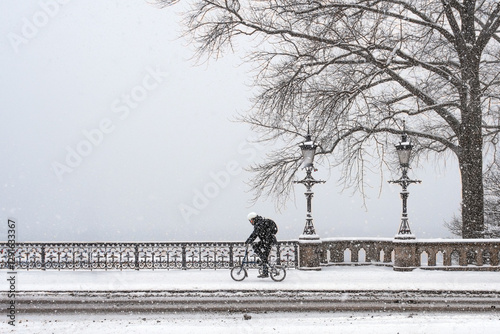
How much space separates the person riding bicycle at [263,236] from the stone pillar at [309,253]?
1.85 metres

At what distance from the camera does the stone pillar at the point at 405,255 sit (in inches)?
672

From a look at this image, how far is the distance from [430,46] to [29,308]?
16.7m

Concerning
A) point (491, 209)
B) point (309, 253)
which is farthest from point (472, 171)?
point (491, 209)

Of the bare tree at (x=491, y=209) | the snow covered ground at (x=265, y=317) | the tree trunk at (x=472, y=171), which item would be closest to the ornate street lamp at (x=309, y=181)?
the snow covered ground at (x=265, y=317)

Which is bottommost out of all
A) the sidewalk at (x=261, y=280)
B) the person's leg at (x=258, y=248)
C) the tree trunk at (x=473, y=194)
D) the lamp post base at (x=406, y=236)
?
the sidewalk at (x=261, y=280)

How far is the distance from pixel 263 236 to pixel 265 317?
5099mm

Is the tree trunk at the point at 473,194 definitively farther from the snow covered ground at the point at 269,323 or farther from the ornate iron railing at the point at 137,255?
the snow covered ground at the point at 269,323

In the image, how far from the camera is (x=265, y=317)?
10188 mm

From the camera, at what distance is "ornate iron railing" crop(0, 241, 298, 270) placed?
58.0 ft

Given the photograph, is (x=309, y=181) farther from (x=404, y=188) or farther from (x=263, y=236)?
(x=404, y=188)

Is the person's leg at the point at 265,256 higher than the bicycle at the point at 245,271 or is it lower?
higher

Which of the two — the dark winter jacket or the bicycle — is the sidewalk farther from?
the dark winter jacket

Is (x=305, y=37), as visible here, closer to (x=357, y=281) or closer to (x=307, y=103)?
(x=307, y=103)

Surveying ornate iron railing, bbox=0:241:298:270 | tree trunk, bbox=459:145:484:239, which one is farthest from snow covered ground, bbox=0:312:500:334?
tree trunk, bbox=459:145:484:239
